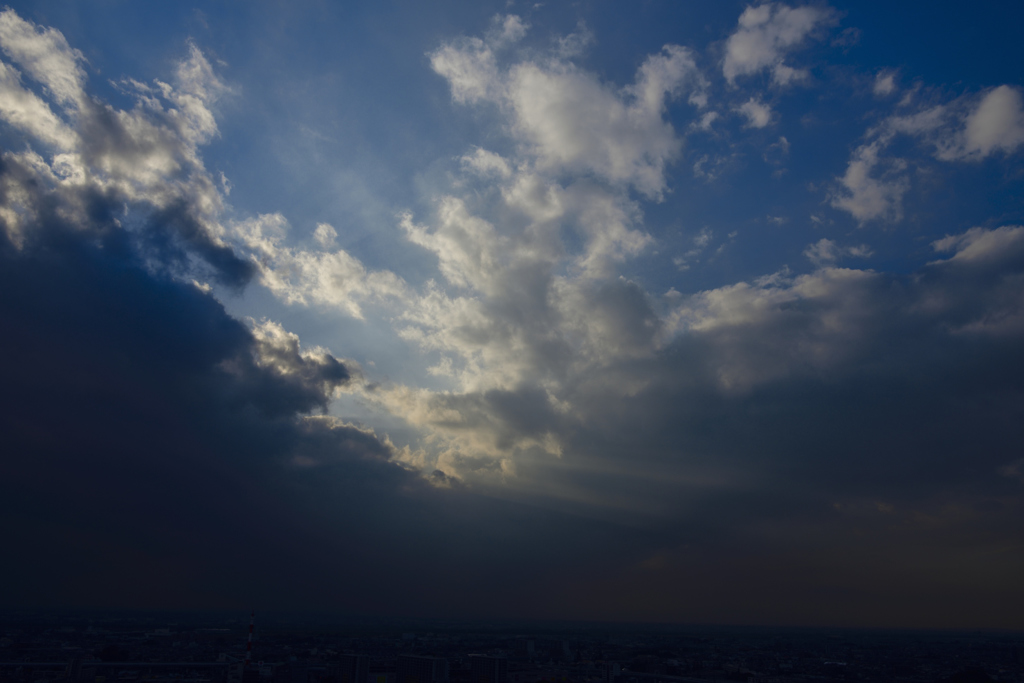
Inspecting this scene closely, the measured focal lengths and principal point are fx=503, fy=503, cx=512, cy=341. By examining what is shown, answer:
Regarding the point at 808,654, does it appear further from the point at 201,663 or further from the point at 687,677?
the point at 201,663

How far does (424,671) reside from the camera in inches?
2014

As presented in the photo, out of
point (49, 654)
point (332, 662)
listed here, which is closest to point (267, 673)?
point (332, 662)

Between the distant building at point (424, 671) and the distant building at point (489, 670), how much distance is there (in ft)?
13.0

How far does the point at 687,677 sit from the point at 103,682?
65.5 meters

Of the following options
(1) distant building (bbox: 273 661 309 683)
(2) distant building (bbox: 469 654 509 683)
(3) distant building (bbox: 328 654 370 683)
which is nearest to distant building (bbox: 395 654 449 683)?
(3) distant building (bbox: 328 654 370 683)

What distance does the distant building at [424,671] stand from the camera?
1986 inches

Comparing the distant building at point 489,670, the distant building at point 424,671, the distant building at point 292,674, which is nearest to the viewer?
the distant building at point 424,671

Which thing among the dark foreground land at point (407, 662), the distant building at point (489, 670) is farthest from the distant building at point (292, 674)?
the distant building at point (489, 670)

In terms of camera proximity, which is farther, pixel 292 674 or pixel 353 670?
pixel 292 674

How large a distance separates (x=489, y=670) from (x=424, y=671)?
735 cm

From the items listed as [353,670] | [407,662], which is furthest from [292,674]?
[407,662]

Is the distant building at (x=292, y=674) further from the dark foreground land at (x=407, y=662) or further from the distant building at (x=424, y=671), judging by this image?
the distant building at (x=424, y=671)

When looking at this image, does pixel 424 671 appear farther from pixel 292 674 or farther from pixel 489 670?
pixel 292 674

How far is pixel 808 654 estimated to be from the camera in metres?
92.8
